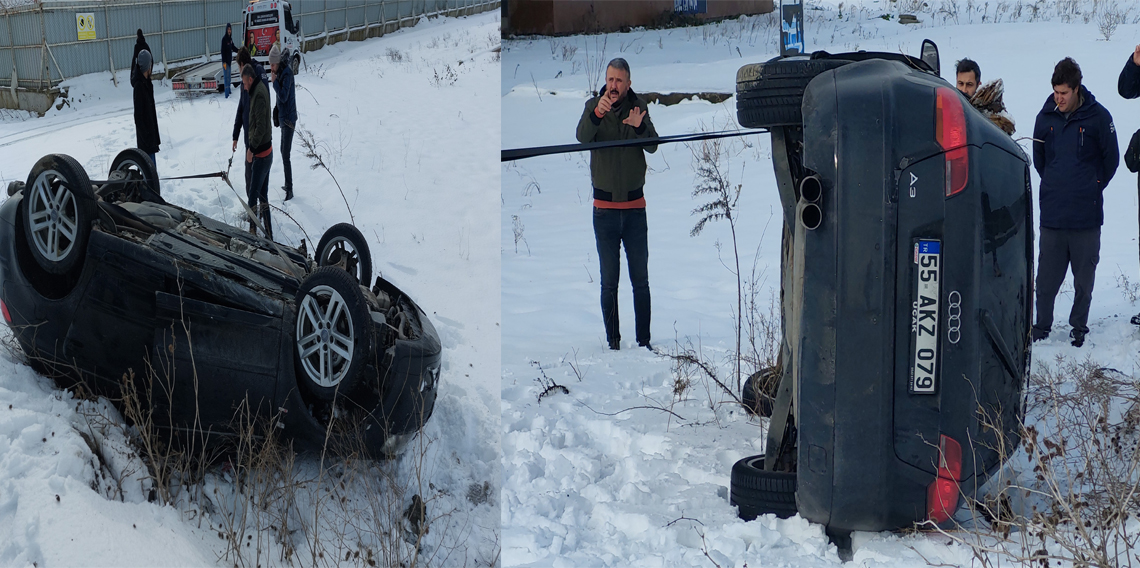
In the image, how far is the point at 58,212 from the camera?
179 inches

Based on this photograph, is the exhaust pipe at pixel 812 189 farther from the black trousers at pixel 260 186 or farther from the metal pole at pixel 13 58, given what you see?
the metal pole at pixel 13 58

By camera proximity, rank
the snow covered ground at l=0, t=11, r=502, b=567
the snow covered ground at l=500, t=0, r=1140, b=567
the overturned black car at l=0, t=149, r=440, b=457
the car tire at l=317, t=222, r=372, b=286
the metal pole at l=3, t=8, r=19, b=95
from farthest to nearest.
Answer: the metal pole at l=3, t=8, r=19, b=95 → the car tire at l=317, t=222, r=372, b=286 → the overturned black car at l=0, t=149, r=440, b=457 → the snow covered ground at l=0, t=11, r=502, b=567 → the snow covered ground at l=500, t=0, r=1140, b=567

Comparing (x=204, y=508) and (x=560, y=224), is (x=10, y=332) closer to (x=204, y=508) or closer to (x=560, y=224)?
(x=204, y=508)

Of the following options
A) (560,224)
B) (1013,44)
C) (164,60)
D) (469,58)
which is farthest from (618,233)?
(164,60)

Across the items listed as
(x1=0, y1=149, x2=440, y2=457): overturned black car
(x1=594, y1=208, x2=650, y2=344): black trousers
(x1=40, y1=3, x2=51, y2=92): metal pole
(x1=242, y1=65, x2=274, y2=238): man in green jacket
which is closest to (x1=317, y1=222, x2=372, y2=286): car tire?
(x1=0, y1=149, x2=440, y2=457): overturned black car

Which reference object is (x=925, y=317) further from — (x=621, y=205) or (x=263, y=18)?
(x=263, y=18)

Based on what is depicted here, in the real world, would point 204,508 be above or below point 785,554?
below

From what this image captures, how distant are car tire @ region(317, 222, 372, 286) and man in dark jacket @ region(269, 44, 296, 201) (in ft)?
12.7

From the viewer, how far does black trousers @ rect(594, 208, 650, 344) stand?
16.9 feet

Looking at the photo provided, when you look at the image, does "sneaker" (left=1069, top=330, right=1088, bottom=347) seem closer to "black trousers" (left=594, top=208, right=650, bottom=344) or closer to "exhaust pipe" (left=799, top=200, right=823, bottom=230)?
"black trousers" (left=594, top=208, right=650, bottom=344)

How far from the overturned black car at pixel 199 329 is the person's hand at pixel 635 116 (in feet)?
5.57

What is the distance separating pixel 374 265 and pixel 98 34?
1635cm

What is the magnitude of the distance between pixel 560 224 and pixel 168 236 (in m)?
5.33

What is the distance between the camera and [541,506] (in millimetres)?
3072
